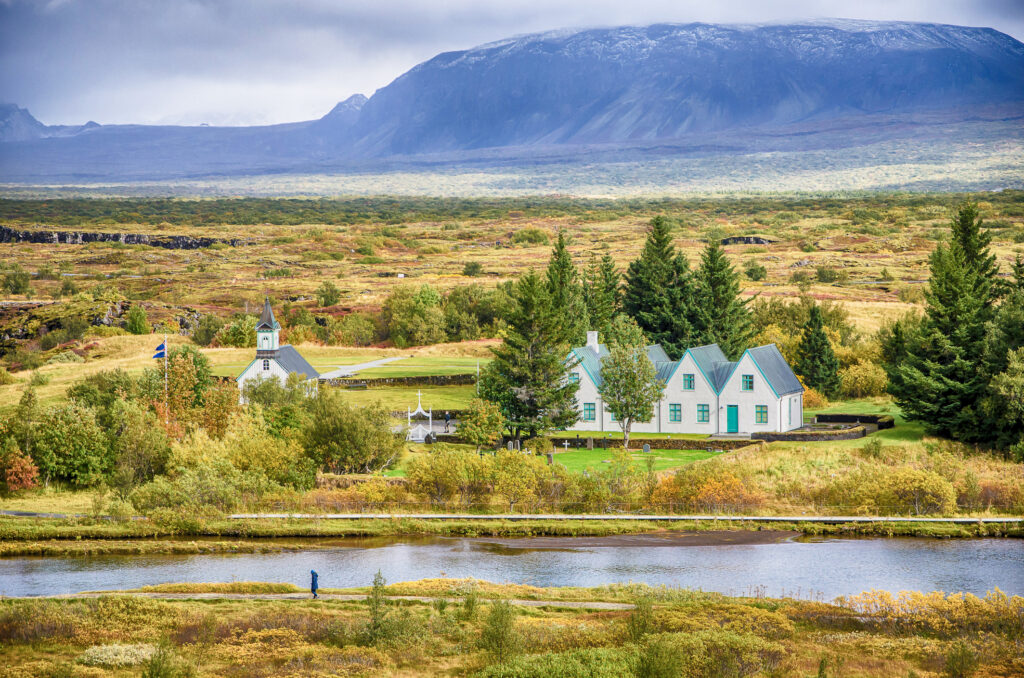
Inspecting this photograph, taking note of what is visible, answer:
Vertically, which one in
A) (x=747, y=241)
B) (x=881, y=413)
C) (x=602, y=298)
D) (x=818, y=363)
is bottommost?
(x=881, y=413)

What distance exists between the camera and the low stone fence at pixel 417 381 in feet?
250

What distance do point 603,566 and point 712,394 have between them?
22450 millimetres

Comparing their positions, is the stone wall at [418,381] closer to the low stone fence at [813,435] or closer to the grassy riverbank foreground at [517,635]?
the low stone fence at [813,435]

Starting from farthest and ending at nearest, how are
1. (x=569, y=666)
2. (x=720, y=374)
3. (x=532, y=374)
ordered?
(x=720, y=374) → (x=532, y=374) → (x=569, y=666)

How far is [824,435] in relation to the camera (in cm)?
5706

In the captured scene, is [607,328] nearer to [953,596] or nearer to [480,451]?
[480,451]

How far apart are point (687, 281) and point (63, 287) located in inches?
3748

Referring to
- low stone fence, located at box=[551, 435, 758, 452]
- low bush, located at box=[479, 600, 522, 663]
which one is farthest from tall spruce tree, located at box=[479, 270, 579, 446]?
low bush, located at box=[479, 600, 522, 663]

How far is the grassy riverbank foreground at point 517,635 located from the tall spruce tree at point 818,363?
1433 inches

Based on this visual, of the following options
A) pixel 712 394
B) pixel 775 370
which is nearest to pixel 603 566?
pixel 712 394

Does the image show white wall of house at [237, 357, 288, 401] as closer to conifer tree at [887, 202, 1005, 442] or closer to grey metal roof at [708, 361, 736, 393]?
grey metal roof at [708, 361, 736, 393]

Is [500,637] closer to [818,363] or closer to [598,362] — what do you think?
[598,362]

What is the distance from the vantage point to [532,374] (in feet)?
200

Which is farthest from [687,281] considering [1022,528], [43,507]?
[43,507]
